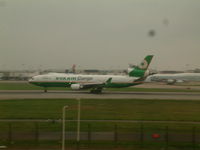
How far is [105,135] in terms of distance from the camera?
691 inches

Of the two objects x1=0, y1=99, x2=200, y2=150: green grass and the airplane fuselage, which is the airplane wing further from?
x1=0, y1=99, x2=200, y2=150: green grass

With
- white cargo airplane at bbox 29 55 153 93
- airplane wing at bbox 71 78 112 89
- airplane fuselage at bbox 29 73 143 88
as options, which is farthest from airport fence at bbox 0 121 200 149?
airplane fuselage at bbox 29 73 143 88

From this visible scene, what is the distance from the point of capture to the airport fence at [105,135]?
1581 centimetres

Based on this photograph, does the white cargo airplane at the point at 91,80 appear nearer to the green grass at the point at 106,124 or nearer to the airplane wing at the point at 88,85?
the airplane wing at the point at 88,85

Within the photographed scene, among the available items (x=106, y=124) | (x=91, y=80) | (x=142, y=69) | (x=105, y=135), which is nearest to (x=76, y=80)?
(x=91, y=80)

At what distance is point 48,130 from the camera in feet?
62.2

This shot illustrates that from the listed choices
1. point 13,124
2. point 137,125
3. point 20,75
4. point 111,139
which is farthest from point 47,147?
point 20,75

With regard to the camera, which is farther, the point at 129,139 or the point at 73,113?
the point at 73,113

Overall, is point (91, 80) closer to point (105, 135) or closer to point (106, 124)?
point (106, 124)

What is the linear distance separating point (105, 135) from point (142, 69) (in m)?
38.2

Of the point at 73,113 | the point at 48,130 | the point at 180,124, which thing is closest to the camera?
the point at 48,130

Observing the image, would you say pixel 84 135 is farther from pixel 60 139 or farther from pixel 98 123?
pixel 98 123

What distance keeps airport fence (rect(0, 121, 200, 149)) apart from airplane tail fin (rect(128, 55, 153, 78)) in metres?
31.7

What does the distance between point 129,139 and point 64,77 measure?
35.9 m
